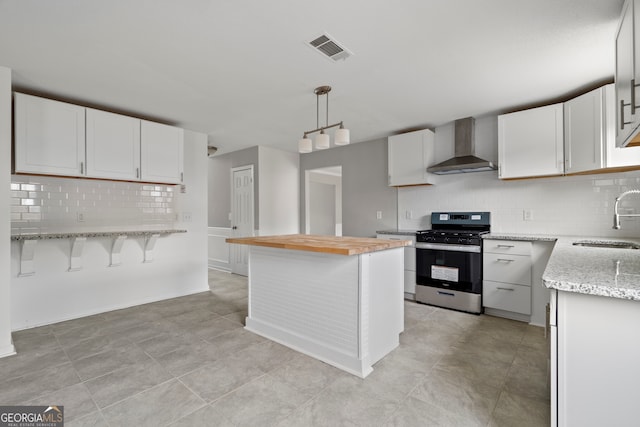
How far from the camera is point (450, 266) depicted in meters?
3.59

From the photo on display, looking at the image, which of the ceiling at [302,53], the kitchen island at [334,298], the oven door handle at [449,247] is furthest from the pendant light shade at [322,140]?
the oven door handle at [449,247]

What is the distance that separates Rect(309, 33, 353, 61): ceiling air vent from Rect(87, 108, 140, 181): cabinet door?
249 cm

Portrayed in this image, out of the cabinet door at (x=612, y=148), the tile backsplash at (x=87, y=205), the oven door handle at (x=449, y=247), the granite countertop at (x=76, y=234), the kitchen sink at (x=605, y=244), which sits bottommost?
the oven door handle at (x=449, y=247)

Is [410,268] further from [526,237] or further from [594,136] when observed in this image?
[594,136]

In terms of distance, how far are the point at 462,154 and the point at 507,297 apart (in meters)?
1.76

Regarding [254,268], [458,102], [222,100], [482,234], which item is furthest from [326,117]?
[482,234]

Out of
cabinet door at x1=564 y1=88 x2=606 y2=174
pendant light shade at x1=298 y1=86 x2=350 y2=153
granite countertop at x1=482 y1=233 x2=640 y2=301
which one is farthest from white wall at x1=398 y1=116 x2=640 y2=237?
pendant light shade at x1=298 y1=86 x2=350 y2=153

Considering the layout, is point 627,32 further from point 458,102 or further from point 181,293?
point 181,293

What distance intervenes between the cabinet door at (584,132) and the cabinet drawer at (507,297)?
129cm

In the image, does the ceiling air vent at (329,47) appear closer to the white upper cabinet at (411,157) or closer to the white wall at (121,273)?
the white upper cabinet at (411,157)

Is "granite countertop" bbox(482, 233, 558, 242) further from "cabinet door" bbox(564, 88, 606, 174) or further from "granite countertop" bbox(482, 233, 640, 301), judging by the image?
"granite countertop" bbox(482, 233, 640, 301)

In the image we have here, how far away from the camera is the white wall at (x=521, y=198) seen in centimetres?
307

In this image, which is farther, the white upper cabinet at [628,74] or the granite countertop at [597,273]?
the white upper cabinet at [628,74]
